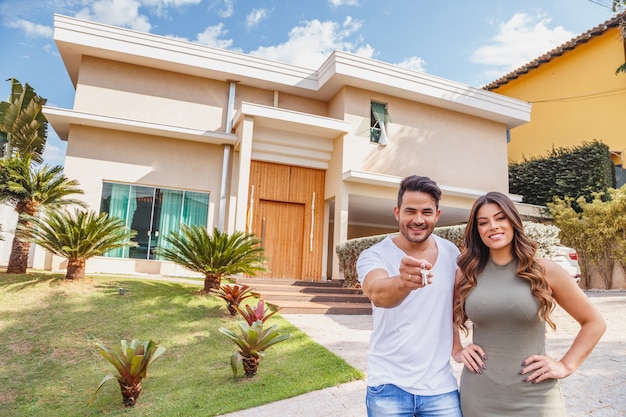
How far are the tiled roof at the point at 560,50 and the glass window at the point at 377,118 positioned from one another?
27.3 feet

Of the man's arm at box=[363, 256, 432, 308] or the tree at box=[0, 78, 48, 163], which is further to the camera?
the tree at box=[0, 78, 48, 163]

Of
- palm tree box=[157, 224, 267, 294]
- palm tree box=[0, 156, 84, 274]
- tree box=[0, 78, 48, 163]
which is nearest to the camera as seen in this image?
palm tree box=[157, 224, 267, 294]

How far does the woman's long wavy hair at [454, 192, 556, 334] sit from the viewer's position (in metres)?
1.91

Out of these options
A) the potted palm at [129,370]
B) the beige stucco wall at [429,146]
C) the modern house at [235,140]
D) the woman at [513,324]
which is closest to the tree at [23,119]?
the modern house at [235,140]

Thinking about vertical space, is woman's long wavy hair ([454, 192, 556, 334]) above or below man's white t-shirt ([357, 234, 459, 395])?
above

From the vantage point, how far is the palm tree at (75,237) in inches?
320

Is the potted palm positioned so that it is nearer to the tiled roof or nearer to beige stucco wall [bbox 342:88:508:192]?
beige stucco wall [bbox 342:88:508:192]

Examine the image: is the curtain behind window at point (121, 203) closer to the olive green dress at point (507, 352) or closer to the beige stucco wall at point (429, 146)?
the beige stucco wall at point (429, 146)

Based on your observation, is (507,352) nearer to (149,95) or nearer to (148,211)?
(148,211)

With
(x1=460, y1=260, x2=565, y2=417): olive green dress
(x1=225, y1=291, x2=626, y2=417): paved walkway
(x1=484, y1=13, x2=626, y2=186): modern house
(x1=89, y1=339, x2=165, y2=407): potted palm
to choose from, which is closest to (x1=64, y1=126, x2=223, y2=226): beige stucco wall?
(x1=225, y1=291, x2=626, y2=417): paved walkway

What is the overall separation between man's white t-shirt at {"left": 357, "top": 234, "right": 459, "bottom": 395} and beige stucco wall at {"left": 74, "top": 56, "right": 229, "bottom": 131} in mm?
11854

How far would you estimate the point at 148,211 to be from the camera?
1217 cm

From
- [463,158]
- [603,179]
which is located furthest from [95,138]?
[603,179]

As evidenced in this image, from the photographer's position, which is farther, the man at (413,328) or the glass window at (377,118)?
the glass window at (377,118)
